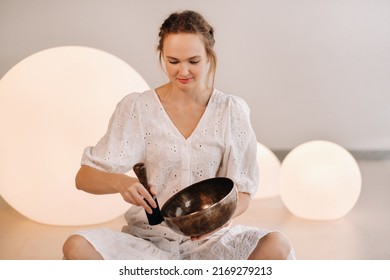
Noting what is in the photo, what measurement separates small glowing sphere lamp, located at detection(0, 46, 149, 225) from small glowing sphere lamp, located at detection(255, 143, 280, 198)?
0.73 meters

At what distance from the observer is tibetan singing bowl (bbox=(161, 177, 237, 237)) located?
5.55 feet

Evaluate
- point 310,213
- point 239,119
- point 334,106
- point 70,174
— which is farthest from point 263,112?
point 239,119

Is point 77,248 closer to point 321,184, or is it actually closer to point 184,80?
point 184,80

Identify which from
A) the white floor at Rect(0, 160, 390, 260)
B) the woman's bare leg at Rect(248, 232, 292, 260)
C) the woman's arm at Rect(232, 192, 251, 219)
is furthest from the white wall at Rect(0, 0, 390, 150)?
the woman's bare leg at Rect(248, 232, 292, 260)

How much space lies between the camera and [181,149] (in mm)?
1896

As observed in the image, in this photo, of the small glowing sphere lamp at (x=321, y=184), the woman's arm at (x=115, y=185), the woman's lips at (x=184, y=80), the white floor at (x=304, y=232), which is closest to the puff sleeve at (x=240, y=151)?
the woman's lips at (x=184, y=80)

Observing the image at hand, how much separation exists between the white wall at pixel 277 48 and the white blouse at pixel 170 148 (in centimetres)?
79

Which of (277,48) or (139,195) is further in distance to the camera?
(277,48)

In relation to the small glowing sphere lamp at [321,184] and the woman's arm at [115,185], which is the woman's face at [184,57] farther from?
the small glowing sphere lamp at [321,184]

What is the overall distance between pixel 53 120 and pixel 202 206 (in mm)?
878

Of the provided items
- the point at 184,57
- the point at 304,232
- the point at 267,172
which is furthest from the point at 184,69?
the point at 267,172

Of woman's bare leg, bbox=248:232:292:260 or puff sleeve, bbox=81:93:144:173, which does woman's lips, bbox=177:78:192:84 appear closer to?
puff sleeve, bbox=81:93:144:173

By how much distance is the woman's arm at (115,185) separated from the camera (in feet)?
5.57
